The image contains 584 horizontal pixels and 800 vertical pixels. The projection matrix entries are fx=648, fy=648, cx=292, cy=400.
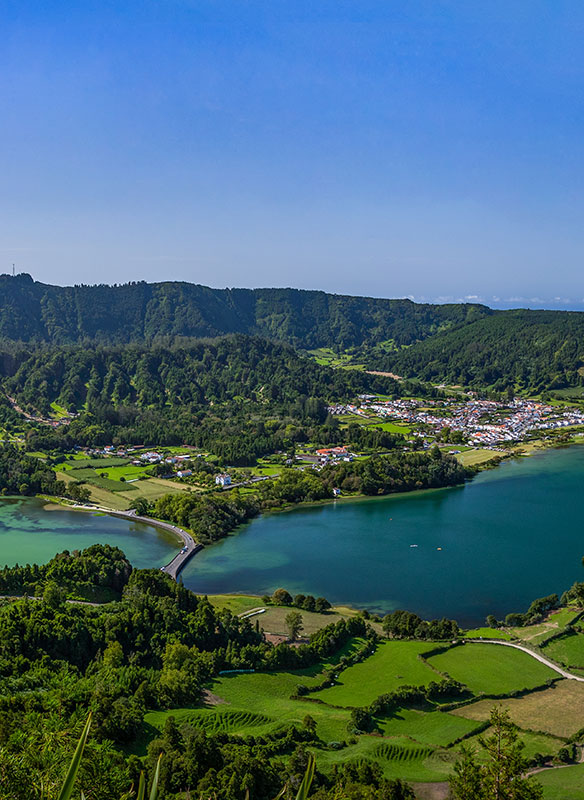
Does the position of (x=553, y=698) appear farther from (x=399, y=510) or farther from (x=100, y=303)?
(x=100, y=303)

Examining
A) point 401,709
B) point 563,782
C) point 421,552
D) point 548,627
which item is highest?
point 563,782

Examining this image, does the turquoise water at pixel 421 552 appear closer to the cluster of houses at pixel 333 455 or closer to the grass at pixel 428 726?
the grass at pixel 428 726

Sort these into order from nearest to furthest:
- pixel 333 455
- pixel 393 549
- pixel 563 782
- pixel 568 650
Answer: pixel 563 782, pixel 568 650, pixel 393 549, pixel 333 455

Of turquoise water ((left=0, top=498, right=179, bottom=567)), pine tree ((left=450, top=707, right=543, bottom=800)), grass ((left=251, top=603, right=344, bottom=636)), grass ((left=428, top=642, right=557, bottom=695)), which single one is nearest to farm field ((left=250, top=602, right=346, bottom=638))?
Result: grass ((left=251, top=603, right=344, bottom=636))

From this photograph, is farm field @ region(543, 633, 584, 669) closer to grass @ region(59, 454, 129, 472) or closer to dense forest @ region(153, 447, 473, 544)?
dense forest @ region(153, 447, 473, 544)

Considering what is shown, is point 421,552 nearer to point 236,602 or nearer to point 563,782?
point 236,602

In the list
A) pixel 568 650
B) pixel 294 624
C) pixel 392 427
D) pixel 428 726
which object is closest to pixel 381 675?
pixel 428 726
